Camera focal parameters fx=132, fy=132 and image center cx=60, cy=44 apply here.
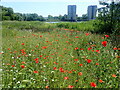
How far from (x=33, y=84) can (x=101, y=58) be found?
2041 mm

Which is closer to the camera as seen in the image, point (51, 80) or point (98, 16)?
point (51, 80)

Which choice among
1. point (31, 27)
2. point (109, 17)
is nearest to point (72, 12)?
point (31, 27)

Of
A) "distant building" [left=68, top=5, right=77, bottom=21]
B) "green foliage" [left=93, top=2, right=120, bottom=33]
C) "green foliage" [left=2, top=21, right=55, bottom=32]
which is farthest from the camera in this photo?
"distant building" [left=68, top=5, right=77, bottom=21]

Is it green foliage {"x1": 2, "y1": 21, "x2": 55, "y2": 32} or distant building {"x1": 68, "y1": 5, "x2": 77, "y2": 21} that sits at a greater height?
distant building {"x1": 68, "y1": 5, "x2": 77, "y2": 21}

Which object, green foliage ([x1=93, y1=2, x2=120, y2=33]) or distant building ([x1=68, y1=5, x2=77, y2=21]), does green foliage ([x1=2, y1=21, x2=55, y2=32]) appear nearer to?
green foliage ([x1=93, y1=2, x2=120, y2=33])

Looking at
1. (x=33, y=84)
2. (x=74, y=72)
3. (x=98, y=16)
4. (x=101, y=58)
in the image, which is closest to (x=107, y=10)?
(x=98, y=16)

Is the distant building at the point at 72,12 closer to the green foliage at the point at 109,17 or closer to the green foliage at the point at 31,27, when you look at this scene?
the green foliage at the point at 31,27

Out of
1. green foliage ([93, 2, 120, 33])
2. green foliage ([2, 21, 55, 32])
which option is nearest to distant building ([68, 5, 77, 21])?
green foliage ([2, 21, 55, 32])

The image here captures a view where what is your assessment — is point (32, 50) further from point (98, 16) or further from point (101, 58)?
point (98, 16)

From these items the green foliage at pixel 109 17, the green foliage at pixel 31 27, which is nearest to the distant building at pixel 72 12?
the green foliage at pixel 31 27

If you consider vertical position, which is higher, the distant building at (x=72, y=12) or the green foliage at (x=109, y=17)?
the distant building at (x=72, y=12)

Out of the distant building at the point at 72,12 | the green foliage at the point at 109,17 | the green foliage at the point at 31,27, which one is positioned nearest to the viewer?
the green foliage at the point at 109,17

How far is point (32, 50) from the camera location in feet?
15.4

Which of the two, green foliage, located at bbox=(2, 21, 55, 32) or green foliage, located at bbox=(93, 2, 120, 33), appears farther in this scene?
green foliage, located at bbox=(2, 21, 55, 32)
